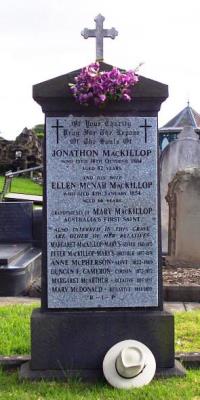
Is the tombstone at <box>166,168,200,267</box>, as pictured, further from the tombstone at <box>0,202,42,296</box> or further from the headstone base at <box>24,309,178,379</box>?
the headstone base at <box>24,309,178,379</box>

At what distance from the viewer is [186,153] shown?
11625 millimetres

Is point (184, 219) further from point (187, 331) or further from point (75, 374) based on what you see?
point (75, 374)

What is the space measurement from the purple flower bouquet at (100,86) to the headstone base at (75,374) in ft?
6.42

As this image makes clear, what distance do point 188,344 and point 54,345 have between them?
1.38 meters

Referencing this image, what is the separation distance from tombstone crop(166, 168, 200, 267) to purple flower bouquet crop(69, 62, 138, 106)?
16.2 ft

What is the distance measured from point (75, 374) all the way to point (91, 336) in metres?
0.29

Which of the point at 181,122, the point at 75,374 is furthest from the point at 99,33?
the point at 181,122

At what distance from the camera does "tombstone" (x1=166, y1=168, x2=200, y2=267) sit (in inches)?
364

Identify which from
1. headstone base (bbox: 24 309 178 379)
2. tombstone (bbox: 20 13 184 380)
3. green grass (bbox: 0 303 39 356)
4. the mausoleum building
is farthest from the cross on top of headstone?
the mausoleum building

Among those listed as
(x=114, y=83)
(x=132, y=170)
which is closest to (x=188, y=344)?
(x=132, y=170)

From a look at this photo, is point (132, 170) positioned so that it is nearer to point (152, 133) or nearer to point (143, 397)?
point (152, 133)

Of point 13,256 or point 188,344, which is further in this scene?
point 13,256

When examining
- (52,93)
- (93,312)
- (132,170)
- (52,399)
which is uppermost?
(52,93)

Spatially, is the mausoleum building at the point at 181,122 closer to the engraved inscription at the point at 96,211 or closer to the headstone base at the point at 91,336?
the engraved inscription at the point at 96,211
